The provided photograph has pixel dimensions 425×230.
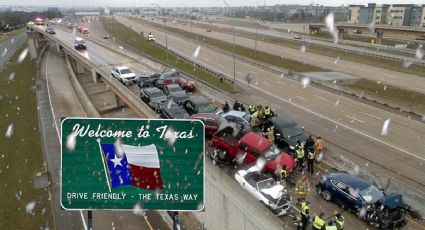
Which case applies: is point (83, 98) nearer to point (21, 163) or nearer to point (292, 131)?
point (21, 163)

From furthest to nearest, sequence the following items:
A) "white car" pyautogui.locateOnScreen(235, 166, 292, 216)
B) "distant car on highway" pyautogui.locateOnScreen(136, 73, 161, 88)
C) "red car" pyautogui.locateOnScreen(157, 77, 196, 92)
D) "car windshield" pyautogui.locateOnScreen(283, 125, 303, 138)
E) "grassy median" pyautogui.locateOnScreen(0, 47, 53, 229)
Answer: "distant car on highway" pyautogui.locateOnScreen(136, 73, 161, 88) < "red car" pyautogui.locateOnScreen(157, 77, 196, 92) < "grassy median" pyautogui.locateOnScreen(0, 47, 53, 229) < "car windshield" pyautogui.locateOnScreen(283, 125, 303, 138) < "white car" pyautogui.locateOnScreen(235, 166, 292, 216)

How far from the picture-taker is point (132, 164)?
10711 millimetres

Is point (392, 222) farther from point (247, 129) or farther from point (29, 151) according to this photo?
point (29, 151)

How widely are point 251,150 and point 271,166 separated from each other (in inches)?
49.5

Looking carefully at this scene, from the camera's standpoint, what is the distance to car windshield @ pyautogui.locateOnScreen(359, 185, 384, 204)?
14.4m

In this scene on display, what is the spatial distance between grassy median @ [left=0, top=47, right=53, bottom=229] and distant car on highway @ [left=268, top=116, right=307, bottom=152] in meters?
12.5

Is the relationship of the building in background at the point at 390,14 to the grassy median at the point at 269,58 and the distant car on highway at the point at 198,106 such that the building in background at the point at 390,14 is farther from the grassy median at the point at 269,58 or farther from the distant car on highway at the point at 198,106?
the distant car on highway at the point at 198,106

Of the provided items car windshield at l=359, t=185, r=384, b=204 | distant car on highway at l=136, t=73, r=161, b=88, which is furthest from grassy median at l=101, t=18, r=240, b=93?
car windshield at l=359, t=185, r=384, b=204

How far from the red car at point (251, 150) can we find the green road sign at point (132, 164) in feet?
24.0

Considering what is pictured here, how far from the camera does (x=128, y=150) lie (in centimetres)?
1062

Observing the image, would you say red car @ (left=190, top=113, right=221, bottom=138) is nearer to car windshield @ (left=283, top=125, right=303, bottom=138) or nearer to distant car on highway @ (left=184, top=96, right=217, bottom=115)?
distant car on highway @ (left=184, top=96, right=217, bottom=115)

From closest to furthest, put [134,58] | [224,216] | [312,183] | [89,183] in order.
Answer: [89,183]
[224,216]
[312,183]
[134,58]

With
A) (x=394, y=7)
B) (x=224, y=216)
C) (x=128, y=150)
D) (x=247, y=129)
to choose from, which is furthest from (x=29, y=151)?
(x=394, y=7)

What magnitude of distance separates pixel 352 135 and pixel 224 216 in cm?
1538
